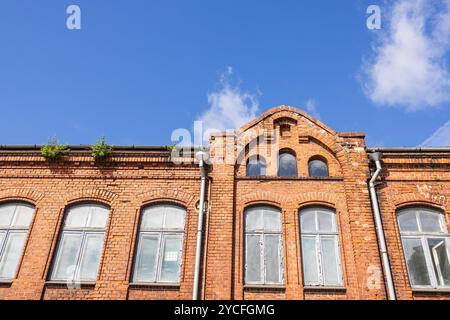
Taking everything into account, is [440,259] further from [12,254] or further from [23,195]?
[23,195]

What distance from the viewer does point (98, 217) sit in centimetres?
916

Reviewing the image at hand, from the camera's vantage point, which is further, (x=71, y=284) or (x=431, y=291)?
(x=71, y=284)

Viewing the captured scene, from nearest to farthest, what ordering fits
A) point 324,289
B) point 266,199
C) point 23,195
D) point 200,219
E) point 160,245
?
1. point 324,289
2. point 200,219
3. point 160,245
4. point 266,199
5. point 23,195

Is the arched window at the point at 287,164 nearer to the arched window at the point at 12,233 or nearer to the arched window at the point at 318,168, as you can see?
the arched window at the point at 318,168

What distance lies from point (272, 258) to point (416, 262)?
10.5ft

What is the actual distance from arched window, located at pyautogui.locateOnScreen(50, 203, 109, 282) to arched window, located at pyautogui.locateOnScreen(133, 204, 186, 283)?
0.98 m

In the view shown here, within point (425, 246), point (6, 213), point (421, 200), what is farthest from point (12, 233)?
point (421, 200)

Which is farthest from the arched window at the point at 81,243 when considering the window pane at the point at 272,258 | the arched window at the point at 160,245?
the window pane at the point at 272,258

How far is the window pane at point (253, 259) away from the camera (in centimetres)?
829

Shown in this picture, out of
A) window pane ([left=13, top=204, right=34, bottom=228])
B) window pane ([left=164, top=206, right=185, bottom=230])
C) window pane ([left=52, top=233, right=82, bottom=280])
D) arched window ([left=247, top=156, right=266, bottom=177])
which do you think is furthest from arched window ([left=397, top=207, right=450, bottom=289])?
window pane ([left=13, top=204, right=34, bottom=228])

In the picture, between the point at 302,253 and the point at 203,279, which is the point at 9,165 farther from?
the point at 302,253

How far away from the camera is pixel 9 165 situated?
9766 millimetres

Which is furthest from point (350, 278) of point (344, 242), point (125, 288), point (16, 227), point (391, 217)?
point (16, 227)
